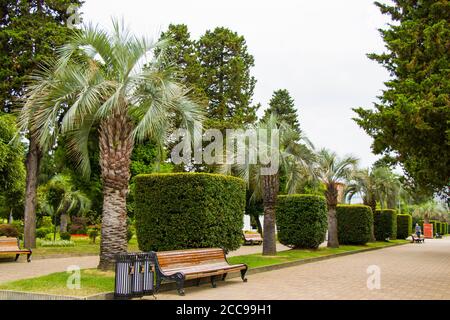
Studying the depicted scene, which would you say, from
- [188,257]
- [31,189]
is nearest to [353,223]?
[31,189]

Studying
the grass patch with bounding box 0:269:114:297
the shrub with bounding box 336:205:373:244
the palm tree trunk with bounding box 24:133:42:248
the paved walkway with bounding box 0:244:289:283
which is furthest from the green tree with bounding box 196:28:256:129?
the grass patch with bounding box 0:269:114:297

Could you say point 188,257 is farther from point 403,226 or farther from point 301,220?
point 403,226

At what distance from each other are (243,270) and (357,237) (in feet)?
59.2

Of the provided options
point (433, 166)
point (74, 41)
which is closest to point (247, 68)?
point (433, 166)

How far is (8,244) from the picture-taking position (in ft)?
57.4

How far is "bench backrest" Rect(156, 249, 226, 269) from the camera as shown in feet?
35.3

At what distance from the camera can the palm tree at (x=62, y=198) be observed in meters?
32.6

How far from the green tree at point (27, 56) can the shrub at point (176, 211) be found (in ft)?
29.6

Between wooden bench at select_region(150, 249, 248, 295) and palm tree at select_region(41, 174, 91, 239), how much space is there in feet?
65.4

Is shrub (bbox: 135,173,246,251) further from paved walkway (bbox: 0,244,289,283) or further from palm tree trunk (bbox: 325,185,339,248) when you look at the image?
palm tree trunk (bbox: 325,185,339,248)

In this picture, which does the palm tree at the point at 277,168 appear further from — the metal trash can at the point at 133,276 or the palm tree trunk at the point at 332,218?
the metal trash can at the point at 133,276

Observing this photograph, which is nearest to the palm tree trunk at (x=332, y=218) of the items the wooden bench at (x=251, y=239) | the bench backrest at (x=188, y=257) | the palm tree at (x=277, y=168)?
the palm tree at (x=277, y=168)
